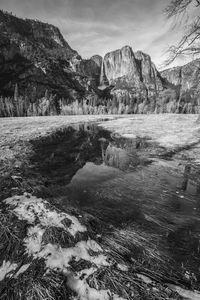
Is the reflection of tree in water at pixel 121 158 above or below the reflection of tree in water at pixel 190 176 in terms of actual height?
below

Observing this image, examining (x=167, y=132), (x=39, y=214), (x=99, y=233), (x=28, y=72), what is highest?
(x=28, y=72)

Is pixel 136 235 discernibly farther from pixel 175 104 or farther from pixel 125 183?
pixel 175 104

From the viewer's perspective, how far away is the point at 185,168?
225 inches

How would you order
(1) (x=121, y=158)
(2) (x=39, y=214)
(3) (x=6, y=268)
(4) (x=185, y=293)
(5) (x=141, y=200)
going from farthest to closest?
1. (1) (x=121, y=158)
2. (5) (x=141, y=200)
3. (2) (x=39, y=214)
4. (3) (x=6, y=268)
5. (4) (x=185, y=293)

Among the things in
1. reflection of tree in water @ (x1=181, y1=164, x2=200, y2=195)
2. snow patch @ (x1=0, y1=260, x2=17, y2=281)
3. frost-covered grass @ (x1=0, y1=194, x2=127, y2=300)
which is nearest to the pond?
reflection of tree in water @ (x1=181, y1=164, x2=200, y2=195)

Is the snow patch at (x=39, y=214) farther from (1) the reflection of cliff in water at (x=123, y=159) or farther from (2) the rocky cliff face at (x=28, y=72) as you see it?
(2) the rocky cliff face at (x=28, y=72)

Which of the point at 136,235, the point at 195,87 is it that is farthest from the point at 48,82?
the point at 136,235

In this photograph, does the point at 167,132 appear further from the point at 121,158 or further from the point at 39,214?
the point at 39,214

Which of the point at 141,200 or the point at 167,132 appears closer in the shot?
the point at 141,200

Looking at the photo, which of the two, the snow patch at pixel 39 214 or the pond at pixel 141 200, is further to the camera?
the snow patch at pixel 39 214

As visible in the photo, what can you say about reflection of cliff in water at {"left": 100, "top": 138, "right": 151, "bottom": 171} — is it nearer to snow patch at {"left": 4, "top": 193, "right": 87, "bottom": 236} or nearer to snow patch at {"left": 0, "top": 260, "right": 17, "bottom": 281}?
snow patch at {"left": 4, "top": 193, "right": 87, "bottom": 236}

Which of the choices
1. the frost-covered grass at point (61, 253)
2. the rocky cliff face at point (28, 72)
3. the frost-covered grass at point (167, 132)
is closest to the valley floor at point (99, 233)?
the frost-covered grass at point (61, 253)

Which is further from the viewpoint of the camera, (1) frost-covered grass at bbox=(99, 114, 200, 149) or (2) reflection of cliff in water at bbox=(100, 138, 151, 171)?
(1) frost-covered grass at bbox=(99, 114, 200, 149)

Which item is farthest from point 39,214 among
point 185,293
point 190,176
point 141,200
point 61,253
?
point 190,176
